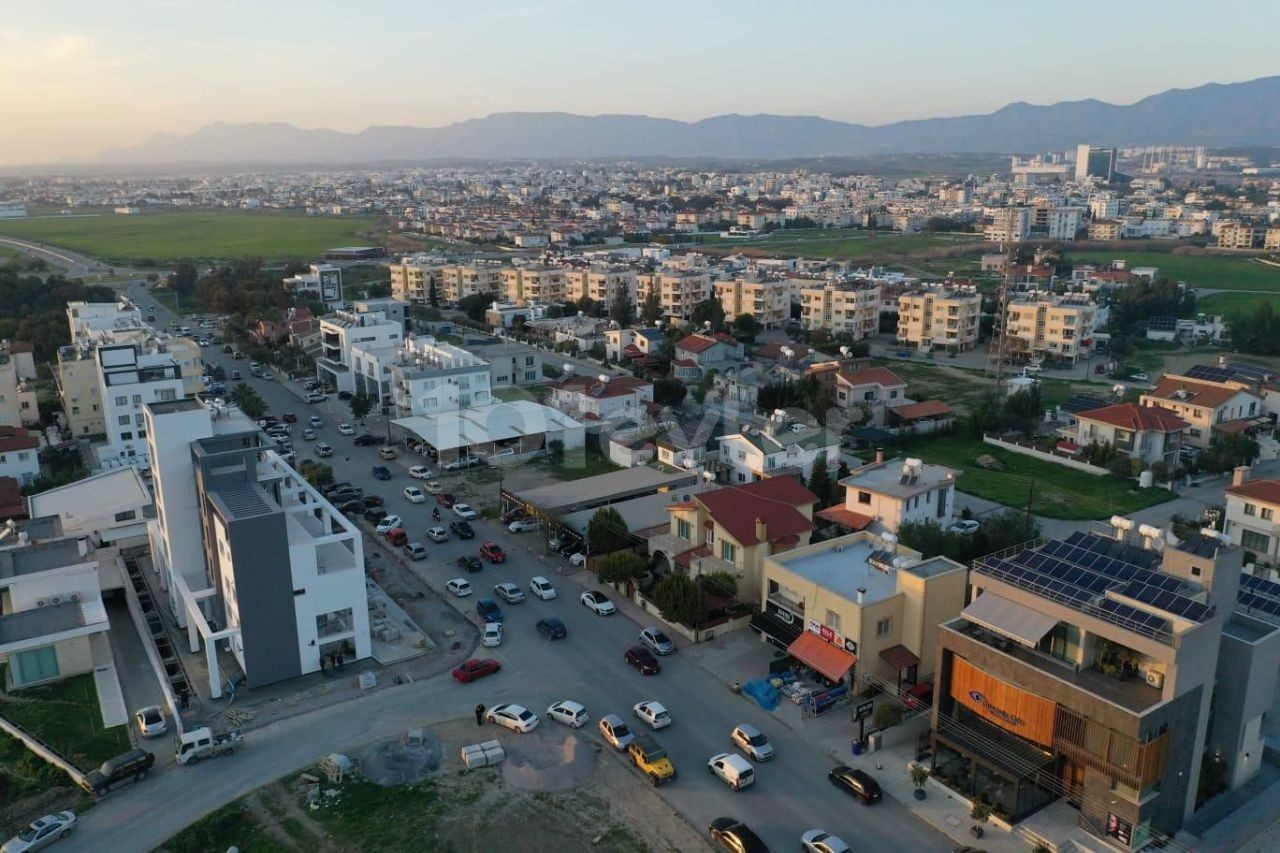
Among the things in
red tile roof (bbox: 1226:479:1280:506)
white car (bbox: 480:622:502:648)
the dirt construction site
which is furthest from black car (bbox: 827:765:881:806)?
red tile roof (bbox: 1226:479:1280:506)

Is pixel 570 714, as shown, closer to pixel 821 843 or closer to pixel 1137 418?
pixel 821 843

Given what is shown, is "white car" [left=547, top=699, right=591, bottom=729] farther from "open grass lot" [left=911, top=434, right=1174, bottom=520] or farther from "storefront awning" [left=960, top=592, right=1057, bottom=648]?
"open grass lot" [left=911, top=434, right=1174, bottom=520]

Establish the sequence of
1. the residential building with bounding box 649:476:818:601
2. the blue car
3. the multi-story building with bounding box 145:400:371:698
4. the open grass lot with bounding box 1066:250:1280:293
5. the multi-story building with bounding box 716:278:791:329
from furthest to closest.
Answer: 1. the open grass lot with bounding box 1066:250:1280:293
2. the multi-story building with bounding box 716:278:791:329
3. the residential building with bounding box 649:476:818:601
4. the blue car
5. the multi-story building with bounding box 145:400:371:698

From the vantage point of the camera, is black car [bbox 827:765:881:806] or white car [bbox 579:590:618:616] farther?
white car [bbox 579:590:618:616]

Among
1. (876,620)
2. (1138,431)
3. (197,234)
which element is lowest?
(1138,431)

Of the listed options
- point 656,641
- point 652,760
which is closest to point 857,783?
point 652,760
